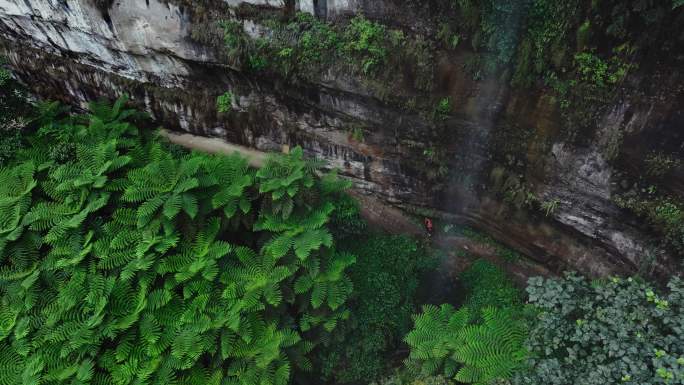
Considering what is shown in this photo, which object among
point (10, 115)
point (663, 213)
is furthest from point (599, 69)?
point (10, 115)

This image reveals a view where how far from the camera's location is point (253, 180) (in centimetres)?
782

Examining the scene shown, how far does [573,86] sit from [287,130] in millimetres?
5914

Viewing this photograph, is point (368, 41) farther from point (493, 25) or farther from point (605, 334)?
point (605, 334)

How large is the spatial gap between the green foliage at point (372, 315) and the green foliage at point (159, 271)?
654 millimetres

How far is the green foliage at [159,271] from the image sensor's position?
22.3ft

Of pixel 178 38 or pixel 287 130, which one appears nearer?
pixel 178 38

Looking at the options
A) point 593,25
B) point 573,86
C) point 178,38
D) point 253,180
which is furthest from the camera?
point 178,38

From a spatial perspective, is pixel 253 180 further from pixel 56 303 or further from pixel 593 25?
pixel 593 25

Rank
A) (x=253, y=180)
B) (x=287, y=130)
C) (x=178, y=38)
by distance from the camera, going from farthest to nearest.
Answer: (x=287, y=130) → (x=178, y=38) → (x=253, y=180)

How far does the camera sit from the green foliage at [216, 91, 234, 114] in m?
9.34

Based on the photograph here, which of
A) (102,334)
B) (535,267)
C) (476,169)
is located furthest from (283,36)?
(535,267)

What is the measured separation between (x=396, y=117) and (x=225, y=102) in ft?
13.5

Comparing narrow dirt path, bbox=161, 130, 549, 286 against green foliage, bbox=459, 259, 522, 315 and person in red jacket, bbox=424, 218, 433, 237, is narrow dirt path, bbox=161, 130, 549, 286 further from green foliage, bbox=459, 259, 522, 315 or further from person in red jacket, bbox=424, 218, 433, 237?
green foliage, bbox=459, 259, 522, 315

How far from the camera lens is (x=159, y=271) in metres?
7.05
